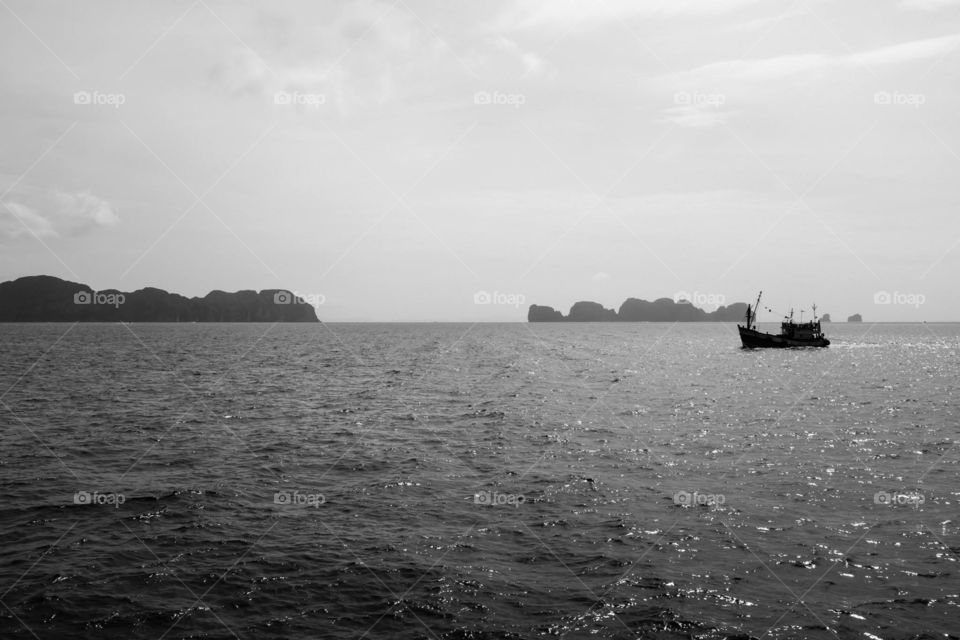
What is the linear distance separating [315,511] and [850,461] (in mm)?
22441

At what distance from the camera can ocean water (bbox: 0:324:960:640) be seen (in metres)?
12.4

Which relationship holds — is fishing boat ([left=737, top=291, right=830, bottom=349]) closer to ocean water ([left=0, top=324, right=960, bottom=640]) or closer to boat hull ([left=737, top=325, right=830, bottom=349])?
boat hull ([left=737, top=325, right=830, bottom=349])

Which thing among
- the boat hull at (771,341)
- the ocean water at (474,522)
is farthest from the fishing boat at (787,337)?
the ocean water at (474,522)

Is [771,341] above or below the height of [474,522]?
above

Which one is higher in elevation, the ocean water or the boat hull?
the boat hull

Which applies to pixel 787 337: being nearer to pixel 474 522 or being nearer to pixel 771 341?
pixel 771 341

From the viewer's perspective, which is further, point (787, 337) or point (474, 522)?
point (787, 337)

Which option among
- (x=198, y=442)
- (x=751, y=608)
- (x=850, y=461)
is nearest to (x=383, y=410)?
(x=198, y=442)

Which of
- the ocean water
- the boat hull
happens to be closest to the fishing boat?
the boat hull

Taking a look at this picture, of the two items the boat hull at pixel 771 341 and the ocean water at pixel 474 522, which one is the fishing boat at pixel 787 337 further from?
the ocean water at pixel 474 522

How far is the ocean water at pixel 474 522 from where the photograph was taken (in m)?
12.4

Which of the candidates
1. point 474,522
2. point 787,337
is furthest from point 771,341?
point 474,522

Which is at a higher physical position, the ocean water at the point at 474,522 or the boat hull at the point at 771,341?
the boat hull at the point at 771,341

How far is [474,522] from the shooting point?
59.0 ft
